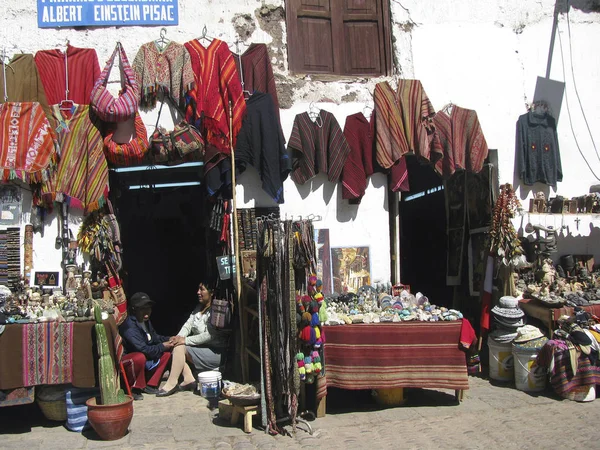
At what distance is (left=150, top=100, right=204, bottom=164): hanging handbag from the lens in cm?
677

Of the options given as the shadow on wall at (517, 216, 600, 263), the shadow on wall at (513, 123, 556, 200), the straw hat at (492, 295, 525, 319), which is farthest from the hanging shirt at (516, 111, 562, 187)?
the straw hat at (492, 295, 525, 319)

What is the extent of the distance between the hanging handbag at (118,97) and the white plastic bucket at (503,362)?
4.61 meters

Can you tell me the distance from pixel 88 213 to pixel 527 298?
194 inches

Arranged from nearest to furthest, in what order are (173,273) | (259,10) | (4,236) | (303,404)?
(303,404), (4,236), (259,10), (173,273)

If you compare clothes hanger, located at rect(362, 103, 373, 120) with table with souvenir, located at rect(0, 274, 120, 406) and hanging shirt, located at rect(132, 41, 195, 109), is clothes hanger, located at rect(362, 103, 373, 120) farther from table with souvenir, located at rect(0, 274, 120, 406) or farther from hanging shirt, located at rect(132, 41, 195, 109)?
table with souvenir, located at rect(0, 274, 120, 406)

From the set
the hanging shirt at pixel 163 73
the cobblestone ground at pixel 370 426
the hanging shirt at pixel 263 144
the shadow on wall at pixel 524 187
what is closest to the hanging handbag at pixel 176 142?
the hanging shirt at pixel 163 73

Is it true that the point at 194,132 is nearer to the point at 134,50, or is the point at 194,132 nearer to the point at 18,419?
the point at 134,50

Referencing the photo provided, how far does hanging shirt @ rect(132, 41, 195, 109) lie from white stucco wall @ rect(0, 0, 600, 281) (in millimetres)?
218

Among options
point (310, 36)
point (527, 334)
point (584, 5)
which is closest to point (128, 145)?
point (310, 36)

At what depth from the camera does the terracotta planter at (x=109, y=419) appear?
5410 millimetres

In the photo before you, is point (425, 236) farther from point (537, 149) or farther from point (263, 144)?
point (263, 144)

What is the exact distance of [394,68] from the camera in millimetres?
7750

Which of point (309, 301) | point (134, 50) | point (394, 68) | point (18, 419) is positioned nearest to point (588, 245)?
point (394, 68)

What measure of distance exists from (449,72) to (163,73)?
3.33 metres
